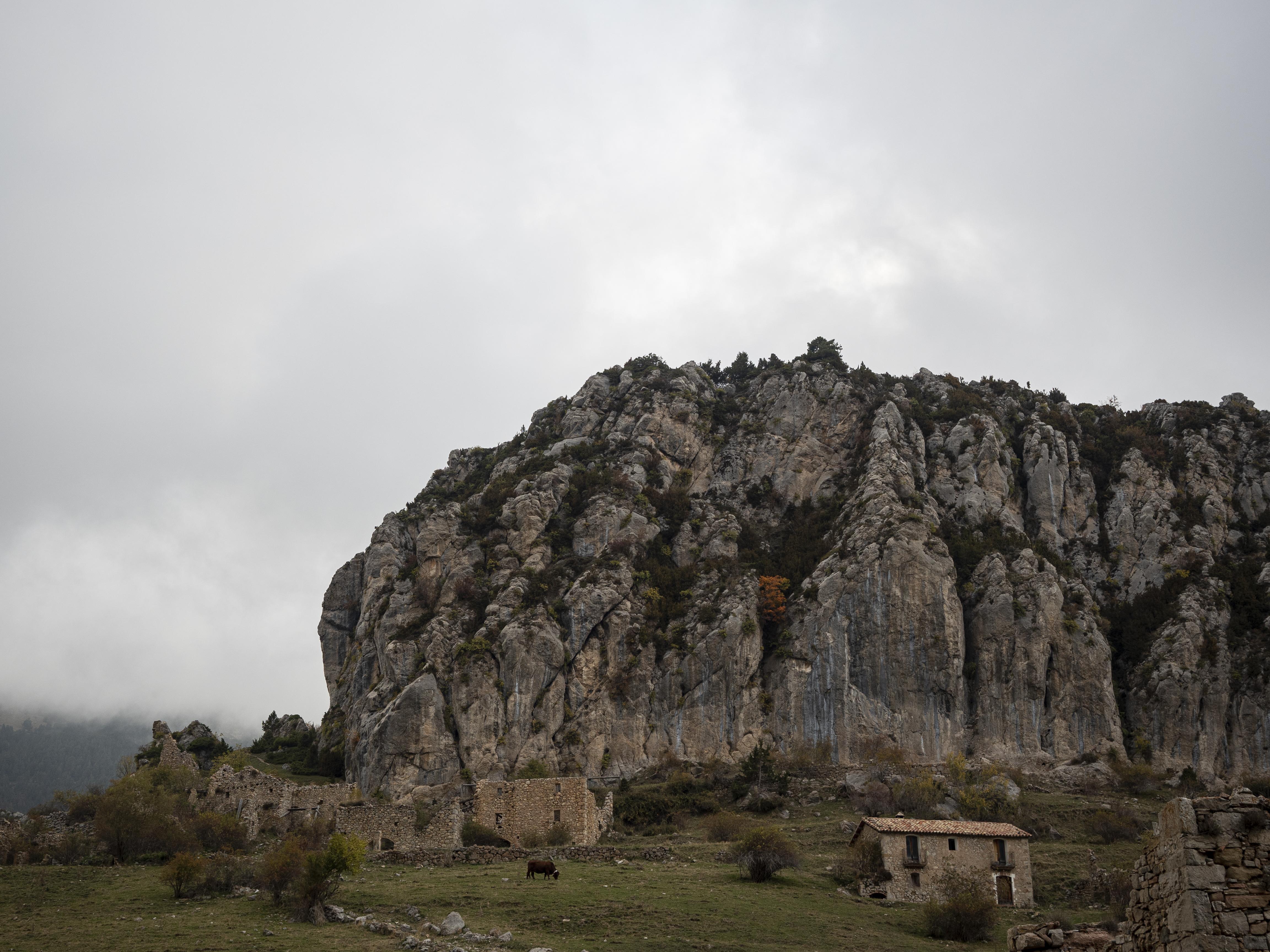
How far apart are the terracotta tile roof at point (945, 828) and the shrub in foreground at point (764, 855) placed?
4.44 metres

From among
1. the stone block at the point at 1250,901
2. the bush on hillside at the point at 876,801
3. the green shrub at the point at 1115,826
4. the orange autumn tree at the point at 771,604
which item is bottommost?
the green shrub at the point at 1115,826

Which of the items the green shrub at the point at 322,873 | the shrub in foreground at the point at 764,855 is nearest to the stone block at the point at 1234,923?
the green shrub at the point at 322,873

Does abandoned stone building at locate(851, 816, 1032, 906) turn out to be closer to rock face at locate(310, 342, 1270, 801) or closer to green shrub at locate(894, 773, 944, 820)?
green shrub at locate(894, 773, 944, 820)

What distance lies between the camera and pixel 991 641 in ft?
270

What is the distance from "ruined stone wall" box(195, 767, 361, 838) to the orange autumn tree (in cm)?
4578

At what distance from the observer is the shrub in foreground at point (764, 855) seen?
37062mm

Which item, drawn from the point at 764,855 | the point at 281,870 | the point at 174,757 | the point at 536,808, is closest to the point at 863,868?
the point at 764,855

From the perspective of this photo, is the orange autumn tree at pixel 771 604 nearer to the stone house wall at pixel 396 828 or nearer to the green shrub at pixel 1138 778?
the green shrub at pixel 1138 778

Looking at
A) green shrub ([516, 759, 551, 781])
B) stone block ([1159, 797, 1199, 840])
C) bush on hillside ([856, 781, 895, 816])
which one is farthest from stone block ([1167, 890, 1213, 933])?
green shrub ([516, 759, 551, 781])

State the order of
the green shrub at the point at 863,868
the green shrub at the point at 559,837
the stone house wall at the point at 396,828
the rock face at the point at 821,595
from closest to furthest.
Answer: the green shrub at the point at 863,868
the stone house wall at the point at 396,828
the green shrub at the point at 559,837
the rock face at the point at 821,595

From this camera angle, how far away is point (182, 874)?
29203 mm

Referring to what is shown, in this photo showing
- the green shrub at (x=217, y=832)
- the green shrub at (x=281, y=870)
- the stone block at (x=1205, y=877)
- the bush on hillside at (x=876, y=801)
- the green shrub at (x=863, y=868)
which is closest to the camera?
the stone block at (x=1205, y=877)

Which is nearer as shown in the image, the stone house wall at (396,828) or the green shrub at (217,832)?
the green shrub at (217,832)

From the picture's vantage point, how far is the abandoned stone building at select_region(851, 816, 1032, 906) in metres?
37.9
